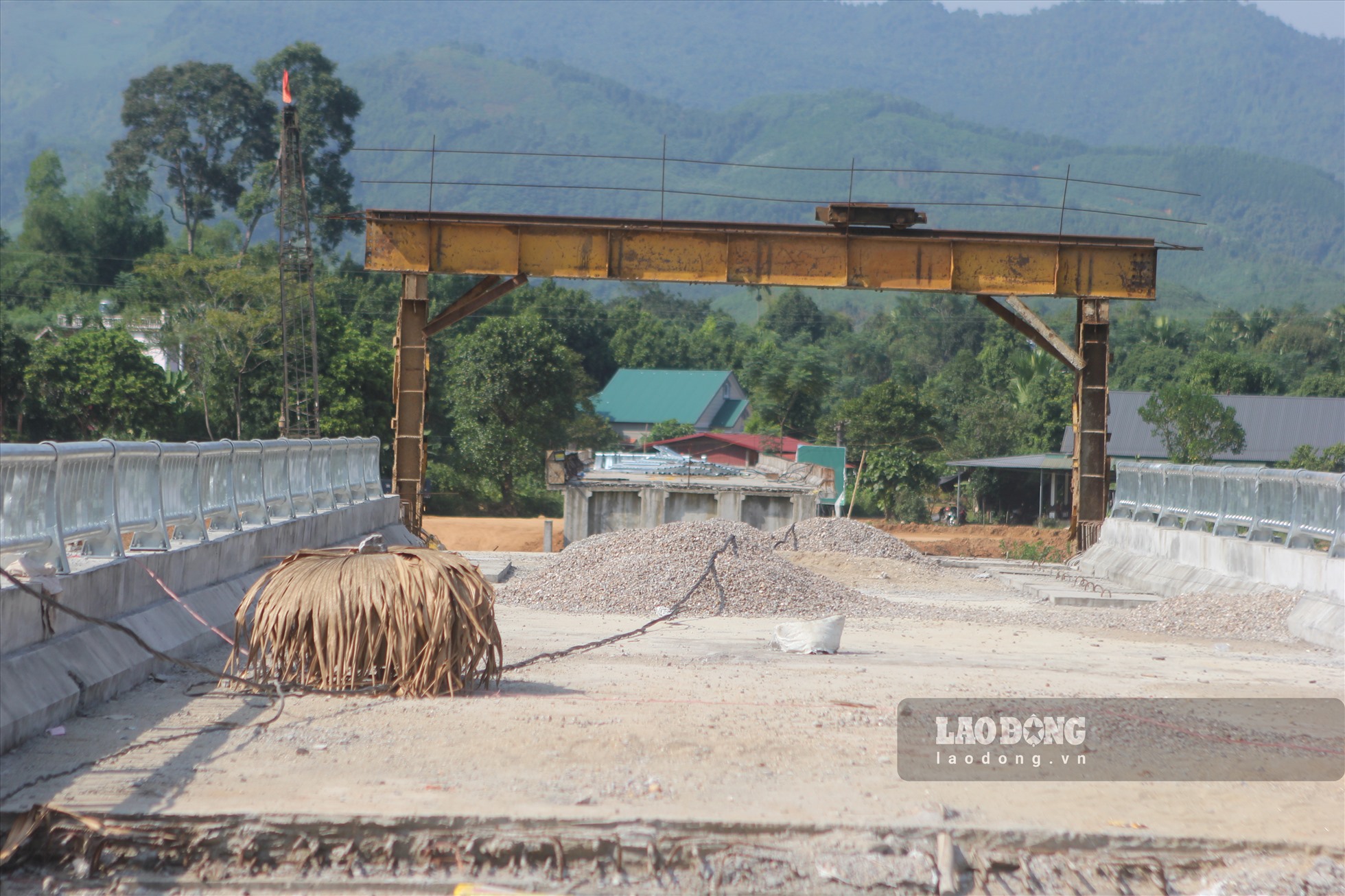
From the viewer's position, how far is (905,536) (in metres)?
40.7

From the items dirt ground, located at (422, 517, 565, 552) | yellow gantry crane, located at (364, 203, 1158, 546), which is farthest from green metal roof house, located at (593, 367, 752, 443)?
yellow gantry crane, located at (364, 203, 1158, 546)

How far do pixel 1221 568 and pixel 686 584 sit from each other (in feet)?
23.6

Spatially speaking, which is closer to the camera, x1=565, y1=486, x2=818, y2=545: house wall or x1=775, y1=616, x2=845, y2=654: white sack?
x1=775, y1=616, x2=845, y2=654: white sack

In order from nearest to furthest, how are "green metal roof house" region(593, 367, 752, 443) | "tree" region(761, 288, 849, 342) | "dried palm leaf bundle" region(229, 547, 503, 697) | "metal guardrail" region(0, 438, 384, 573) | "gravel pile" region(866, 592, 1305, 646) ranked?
"metal guardrail" region(0, 438, 384, 573) < "dried palm leaf bundle" region(229, 547, 503, 697) < "gravel pile" region(866, 592, 1305, 646) < "green metal roof house" region(593, 367, 752, 443) < "tree" region(761, 288, 849, 342)

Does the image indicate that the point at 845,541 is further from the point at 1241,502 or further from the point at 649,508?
the point at 1241,502

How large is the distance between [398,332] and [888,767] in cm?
1639

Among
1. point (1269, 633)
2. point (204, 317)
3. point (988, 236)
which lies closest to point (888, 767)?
point (1269, 633)

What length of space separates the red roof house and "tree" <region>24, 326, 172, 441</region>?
80.2ft

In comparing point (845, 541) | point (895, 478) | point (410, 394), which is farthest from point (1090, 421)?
point (895, 478)

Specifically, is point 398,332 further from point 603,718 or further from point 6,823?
point 6,823

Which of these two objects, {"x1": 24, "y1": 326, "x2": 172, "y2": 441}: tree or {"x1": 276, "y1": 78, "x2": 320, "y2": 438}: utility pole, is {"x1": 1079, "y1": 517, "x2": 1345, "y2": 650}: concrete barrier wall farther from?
{"x1": 24, "y1": 326, "x2": 172, "y2": 441}: tree

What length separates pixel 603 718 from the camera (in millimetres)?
8258

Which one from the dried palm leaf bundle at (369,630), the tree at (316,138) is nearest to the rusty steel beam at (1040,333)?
the dried palm leaf bundle at (369,630)

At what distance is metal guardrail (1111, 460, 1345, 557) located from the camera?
14.3 m
